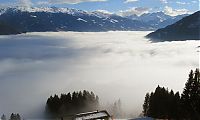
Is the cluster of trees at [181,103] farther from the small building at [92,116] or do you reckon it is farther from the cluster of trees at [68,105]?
the cluster of trees at [68,105]

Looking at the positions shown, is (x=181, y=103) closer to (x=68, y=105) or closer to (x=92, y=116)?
(x=92, y=116)

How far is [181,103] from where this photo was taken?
87125 mm

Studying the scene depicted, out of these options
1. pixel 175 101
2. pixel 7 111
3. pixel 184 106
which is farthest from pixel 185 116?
pixel 7 111

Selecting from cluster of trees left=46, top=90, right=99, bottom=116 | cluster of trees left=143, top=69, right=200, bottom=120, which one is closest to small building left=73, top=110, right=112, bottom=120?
cluster of trees left=143, top=69, right=200, bottom=120

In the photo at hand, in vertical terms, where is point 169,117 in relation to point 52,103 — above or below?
below

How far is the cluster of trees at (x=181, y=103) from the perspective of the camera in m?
83.3

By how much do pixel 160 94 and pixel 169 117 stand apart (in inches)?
347

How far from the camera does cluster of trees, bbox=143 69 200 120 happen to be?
83312 mm

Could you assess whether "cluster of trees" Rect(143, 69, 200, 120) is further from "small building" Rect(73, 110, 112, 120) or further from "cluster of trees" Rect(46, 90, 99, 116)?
"cluster of trees" Rect(46, 90, 99, 116)

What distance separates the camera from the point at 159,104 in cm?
9738

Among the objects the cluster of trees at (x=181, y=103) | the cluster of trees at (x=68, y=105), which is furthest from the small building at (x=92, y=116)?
the cluster of trees at (x=68, y=105)

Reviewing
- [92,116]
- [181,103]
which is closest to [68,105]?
[181,103]

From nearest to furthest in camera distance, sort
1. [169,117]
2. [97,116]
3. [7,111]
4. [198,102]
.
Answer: [97,116] → [198,102] → [169,117] → [7,111]

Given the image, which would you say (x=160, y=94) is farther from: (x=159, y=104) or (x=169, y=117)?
(x=169, y=117)
